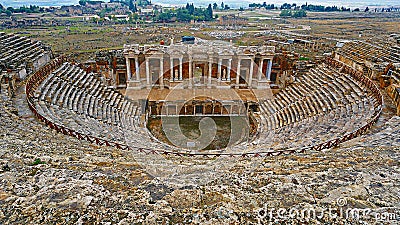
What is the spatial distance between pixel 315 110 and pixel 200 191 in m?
15.5

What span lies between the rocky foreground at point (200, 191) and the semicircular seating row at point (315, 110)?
16.5ft

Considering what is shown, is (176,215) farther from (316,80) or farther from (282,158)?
(316,80)

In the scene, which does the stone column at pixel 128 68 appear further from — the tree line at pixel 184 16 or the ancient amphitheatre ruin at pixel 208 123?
the tree line at pixel 184 16

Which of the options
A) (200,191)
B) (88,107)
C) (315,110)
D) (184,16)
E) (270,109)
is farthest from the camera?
(184,16)

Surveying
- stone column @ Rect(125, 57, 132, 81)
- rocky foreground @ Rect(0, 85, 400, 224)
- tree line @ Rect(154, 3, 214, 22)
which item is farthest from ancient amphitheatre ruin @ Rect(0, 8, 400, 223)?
tree line @ Rect(154, 3, 214, 22)

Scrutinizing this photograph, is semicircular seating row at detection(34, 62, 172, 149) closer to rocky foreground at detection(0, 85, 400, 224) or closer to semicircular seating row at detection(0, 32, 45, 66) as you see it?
semicircular seating row at detection(0, 32, 45, 66)

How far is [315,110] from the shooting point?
1969cm

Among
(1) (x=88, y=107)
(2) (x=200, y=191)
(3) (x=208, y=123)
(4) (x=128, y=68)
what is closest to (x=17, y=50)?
(4) (x=128, y=68)

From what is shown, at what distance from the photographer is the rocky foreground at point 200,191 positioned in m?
5.55

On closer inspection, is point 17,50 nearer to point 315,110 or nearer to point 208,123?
point 208,123

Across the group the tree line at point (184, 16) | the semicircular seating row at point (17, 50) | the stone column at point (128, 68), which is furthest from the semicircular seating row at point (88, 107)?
the tree line at point (184, 16)

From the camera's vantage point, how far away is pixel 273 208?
5.89m

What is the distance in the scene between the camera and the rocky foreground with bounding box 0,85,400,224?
555 centimetres

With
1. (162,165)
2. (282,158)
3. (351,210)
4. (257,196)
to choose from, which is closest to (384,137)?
(282,158)
